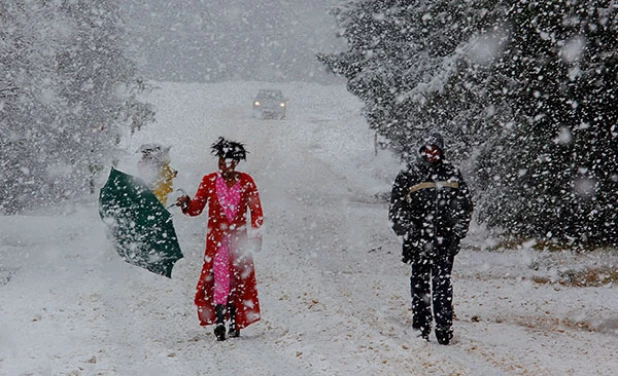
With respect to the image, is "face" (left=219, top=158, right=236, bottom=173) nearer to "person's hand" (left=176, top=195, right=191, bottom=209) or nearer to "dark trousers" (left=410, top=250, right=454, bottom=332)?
"person's hand" (left=176, top=195, right=191, bottom=209)

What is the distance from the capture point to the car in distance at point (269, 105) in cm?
4625

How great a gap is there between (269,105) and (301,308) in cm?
3839

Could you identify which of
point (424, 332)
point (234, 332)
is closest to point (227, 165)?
point (234, 332)

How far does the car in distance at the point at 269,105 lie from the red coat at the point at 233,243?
39.6m

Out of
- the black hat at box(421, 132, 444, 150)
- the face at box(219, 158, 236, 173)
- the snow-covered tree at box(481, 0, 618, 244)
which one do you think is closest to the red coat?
the face at box(219, 158, 236, 173)

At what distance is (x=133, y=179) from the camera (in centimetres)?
912

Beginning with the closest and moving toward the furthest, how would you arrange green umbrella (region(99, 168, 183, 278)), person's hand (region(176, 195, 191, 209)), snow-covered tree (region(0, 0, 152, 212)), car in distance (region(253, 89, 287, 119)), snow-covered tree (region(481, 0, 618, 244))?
person's hand (region(176, 195, 191, 209)) < green umbrella (region(99, 168, 183, 278)) < snow-covered tree (region(481, 0, 618, 244)) < snow-covered tree (region(0, 0, 152, 212)) < car in distance (region(253, 89, 287, 119))

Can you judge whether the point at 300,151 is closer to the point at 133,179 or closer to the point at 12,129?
the point at 12,129

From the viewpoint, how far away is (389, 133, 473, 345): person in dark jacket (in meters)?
6.88

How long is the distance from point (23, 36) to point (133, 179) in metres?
4.01

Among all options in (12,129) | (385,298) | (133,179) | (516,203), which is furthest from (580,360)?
(12,129)

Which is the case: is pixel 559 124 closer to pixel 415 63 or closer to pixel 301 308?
pixel 415 63

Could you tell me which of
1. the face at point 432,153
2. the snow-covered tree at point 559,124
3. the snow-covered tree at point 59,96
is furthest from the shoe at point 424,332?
the snow-covered tree at point 59,96

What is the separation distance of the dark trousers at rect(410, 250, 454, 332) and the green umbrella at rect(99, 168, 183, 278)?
10.3ft
